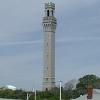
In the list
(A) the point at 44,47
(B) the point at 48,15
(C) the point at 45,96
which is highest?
(B) the point at 48,15

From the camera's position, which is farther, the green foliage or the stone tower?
the stone tower

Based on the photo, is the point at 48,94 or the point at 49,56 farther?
the point at 49,56

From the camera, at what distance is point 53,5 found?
190 meters

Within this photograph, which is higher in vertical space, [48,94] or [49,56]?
[49,56]

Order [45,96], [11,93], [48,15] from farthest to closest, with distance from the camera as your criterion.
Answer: [48,15]
[11,93]
[45,96]

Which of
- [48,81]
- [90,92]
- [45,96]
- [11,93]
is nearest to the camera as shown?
[90,92]

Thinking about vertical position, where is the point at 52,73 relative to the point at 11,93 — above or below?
above

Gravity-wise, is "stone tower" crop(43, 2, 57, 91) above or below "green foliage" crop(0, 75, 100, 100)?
above

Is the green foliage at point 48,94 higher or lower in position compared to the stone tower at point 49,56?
lower

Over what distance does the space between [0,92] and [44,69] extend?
3808cm

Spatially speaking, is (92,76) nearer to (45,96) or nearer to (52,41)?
(52,41)

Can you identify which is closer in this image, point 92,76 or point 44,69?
point 44,69

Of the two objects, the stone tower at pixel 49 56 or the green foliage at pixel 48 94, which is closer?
the green foliage at pixel 48 94

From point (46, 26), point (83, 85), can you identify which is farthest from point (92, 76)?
point (46, 26)
